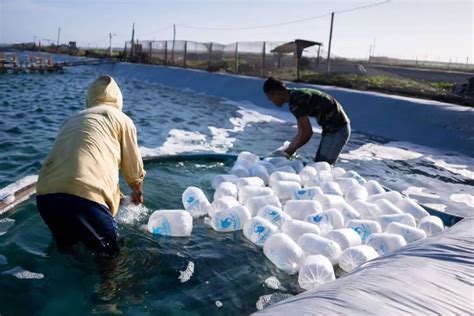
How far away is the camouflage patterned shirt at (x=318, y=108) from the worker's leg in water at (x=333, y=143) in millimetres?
73

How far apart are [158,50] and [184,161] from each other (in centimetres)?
2483

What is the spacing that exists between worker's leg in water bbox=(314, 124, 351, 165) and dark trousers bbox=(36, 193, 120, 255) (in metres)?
3.79

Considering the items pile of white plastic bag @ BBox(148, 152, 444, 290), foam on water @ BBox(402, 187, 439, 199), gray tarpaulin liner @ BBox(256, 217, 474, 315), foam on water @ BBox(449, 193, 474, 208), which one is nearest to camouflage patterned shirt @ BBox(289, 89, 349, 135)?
pile of white plastic bag @ BBox(148, 152, 444, 290)

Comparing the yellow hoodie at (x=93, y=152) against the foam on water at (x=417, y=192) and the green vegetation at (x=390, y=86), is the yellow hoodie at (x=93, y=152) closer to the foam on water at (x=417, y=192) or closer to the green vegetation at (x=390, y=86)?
the foam on water at (x=417, y=192)

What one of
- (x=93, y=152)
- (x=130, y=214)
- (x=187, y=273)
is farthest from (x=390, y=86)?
(x=93, y=152)

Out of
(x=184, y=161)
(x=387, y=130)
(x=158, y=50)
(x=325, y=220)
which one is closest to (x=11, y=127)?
(x=184, y=161)

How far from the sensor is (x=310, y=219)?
153 inches

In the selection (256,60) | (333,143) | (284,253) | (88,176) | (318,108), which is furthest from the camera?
(256,60)

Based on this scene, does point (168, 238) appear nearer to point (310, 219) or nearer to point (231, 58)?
point (310, 219)

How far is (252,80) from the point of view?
1677cm

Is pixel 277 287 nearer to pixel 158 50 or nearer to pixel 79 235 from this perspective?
pixel 79 235

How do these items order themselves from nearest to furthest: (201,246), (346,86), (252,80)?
(201,246) < (346,86) < (252,80)

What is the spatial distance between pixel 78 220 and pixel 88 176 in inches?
12.3

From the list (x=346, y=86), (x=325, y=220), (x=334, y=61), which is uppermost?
(x=334, y=61)
